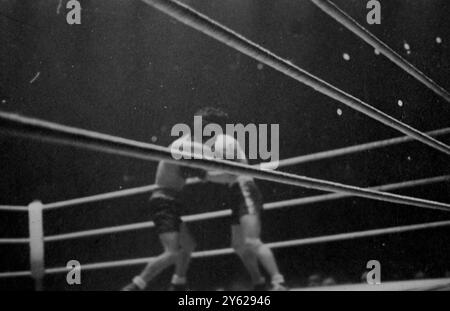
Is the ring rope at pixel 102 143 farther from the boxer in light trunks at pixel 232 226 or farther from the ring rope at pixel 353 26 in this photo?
the boxer in light trunks at pixel 232 226

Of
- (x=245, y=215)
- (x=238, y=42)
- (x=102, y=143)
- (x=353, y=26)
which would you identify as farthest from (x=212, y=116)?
(x=102, y=143)

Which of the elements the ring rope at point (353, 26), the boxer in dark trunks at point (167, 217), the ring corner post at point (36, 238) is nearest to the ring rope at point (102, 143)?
the ring rope at point (353, 26)

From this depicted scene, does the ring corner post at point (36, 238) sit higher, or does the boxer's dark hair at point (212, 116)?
the boxer's dark hair at point (212, 116)

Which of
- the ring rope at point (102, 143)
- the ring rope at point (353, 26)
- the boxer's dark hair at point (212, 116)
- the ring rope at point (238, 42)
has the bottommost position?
the ring rope at point (102, 143)

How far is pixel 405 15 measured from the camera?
3350 millimetres

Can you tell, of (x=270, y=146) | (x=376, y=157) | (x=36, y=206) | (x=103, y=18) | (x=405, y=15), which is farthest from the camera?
(x=270, y=146)

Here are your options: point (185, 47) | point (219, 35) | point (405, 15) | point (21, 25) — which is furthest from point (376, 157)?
point (21, 25)

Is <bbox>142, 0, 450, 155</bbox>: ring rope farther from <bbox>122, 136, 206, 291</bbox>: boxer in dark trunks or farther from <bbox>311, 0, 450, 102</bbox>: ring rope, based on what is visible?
<bbox>122, 136, 206, 291</bbox>: boxer in dark trunks

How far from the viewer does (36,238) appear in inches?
102

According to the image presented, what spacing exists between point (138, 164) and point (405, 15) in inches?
120

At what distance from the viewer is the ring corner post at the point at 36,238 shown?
2.59 metres

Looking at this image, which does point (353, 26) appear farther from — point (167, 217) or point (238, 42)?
point (167, 217)
